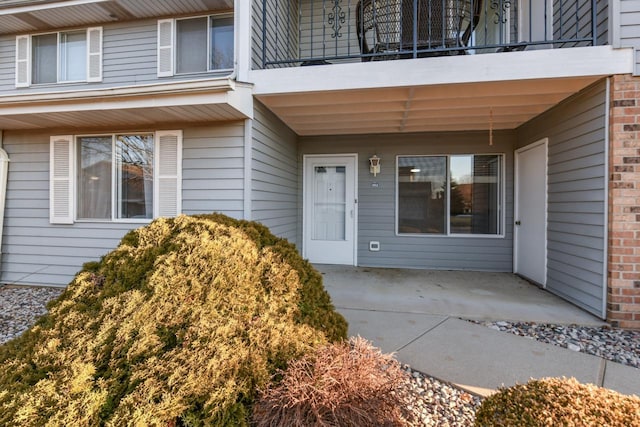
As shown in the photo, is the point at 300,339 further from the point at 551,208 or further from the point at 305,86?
the point at 551,208

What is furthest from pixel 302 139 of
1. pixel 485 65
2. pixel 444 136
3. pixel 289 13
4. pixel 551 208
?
pixel 551 208

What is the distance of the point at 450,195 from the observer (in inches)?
217

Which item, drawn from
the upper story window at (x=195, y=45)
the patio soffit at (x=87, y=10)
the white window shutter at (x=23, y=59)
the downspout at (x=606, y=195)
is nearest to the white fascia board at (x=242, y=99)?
the upper story window at (x=195, y=45)

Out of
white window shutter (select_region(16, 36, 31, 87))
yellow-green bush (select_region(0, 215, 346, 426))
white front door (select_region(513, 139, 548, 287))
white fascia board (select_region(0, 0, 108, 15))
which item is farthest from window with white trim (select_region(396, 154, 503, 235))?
white window shutter (select_region(16, 36, 31, 87))

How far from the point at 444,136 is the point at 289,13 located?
3.57 meters

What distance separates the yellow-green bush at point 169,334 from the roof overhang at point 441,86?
2.38m

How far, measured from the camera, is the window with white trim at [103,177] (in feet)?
14.4

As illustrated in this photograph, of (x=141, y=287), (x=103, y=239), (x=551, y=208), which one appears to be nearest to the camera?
(x=141, y=287)

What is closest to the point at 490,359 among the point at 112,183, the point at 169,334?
the point at 169,334

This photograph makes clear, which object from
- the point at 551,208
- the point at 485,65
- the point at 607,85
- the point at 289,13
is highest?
the point at 289,13

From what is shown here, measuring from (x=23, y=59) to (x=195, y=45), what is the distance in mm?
3320

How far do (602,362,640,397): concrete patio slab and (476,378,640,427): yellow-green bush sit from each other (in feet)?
4.55

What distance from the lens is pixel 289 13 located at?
5.36m

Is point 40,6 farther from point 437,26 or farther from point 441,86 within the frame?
point 441,86
